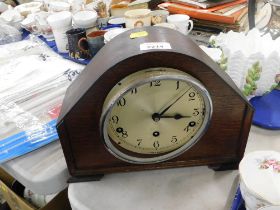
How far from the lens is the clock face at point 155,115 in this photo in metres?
0.54

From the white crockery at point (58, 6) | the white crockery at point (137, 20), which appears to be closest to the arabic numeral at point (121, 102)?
the white crockery at point (137, 20)

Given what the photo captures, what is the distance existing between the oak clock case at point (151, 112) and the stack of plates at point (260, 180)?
0.33 ft

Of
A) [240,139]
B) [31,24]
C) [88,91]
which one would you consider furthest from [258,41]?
[31,24]

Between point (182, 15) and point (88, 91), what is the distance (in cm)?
69

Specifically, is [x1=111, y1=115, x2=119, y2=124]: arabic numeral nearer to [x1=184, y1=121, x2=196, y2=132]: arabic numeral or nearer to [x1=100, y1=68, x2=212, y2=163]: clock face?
[x1=100, y1=68, x2=212, y2=163]: clock face

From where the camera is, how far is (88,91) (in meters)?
0.56

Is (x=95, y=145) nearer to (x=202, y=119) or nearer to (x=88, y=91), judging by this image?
(x=88, y=91)

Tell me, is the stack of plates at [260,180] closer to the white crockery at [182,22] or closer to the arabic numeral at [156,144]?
the arabic numeral at [156,144]

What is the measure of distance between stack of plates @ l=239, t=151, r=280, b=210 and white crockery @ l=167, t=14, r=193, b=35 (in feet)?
2.08

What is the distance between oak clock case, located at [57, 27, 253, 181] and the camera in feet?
1.79

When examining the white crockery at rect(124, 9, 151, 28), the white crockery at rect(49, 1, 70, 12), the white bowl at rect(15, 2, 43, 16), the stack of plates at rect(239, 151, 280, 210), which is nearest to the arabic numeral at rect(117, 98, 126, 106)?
the stack of plates at rect(239, 151, 280, 210)

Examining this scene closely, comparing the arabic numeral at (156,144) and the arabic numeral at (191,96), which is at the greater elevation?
the arabic numeral at (191,96)

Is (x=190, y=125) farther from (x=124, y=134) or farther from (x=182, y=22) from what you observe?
(x=182, y=22)

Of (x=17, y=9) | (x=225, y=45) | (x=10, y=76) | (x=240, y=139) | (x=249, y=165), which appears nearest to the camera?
(x=249, y=165)
